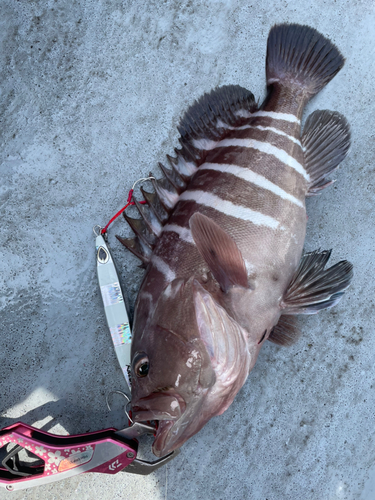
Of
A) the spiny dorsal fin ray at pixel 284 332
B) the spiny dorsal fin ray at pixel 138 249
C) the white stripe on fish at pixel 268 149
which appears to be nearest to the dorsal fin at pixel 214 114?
the white stripe on fish at pixel 268 149

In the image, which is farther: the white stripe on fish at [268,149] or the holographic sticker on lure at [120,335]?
the holographic sticker on lure at [120,335]

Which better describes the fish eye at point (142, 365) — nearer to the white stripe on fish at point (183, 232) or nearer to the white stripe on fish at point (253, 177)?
the white stripe on fish at point (183, 232)

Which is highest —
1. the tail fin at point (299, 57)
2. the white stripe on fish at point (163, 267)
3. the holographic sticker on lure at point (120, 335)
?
the tail fin at point (299, 57)

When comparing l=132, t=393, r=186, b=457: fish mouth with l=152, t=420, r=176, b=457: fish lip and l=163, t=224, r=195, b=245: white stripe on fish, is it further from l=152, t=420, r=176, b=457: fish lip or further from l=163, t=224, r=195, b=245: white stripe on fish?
l=163, t=224, r=195, b=245: white stripe on fish

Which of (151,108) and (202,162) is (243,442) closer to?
(202,162)

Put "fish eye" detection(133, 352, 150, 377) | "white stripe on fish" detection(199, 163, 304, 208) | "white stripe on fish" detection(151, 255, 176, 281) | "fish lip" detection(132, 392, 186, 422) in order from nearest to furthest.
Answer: "fish lip" detection(132, 392, 186, 422) → "fish eye" detection(133, 352, 150, 377) → "white stripe on fish" detection(151, 255, 176, 281) → "white stripe on fish" detection(199, 163, 304, 208)

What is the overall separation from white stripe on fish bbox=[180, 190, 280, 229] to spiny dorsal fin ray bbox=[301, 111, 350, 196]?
31cm

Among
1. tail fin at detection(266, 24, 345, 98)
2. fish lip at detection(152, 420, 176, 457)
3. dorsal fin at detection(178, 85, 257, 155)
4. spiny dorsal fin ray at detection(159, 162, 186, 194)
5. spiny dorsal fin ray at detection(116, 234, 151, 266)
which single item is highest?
tail fin at detection(266, 24, 345, 98)

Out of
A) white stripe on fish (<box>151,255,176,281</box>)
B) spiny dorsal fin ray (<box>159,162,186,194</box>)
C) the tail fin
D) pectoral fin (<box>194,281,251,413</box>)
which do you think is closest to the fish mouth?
pectoral fin (<box>194,281,251,413</box>)

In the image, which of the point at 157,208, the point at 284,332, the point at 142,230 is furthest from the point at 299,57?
the point at 284,332

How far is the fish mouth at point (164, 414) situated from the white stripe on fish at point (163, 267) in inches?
15.4

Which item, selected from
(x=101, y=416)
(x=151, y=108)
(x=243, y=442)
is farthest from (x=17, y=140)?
(x=243, y=442)

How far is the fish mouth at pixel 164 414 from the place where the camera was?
1.06m

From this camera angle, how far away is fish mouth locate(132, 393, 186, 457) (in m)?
1.06
